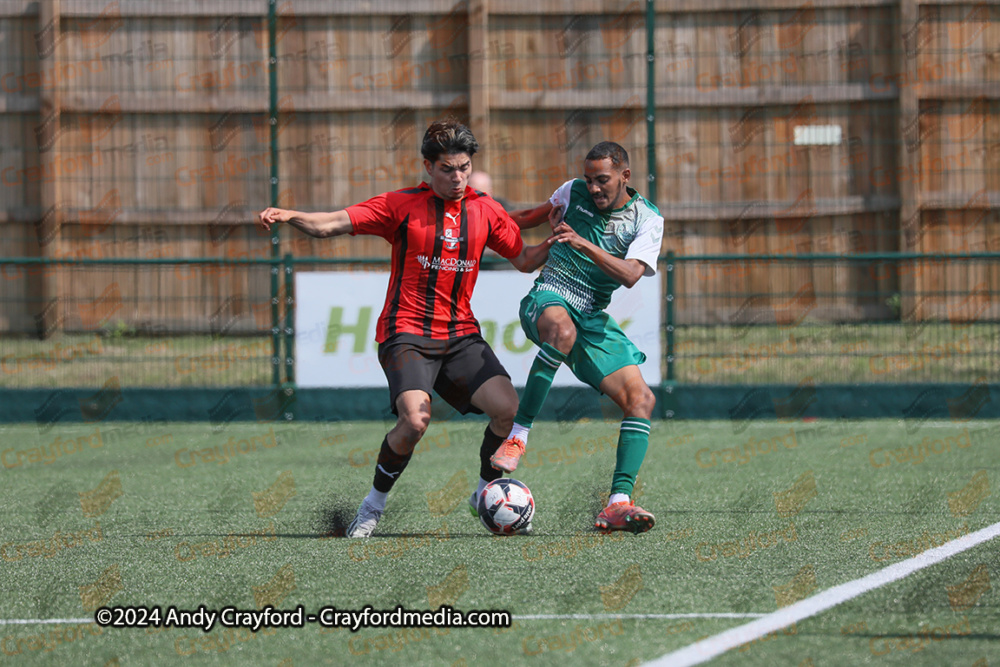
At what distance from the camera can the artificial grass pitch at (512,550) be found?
3.89 meters

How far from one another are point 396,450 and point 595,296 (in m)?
1.25

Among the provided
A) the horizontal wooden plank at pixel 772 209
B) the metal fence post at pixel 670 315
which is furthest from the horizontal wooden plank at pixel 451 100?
the metal fence post at pixel 670 315

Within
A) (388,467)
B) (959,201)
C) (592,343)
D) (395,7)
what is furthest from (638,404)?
(395,7)

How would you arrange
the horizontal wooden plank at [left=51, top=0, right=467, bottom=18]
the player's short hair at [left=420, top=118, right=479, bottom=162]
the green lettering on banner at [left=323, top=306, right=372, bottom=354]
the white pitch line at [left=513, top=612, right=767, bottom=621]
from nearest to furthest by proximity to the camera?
the white pitch line at [left=513, top=612, right=767, bottom=621] → the player's short hair at [left=420, top=118, right=479, bottom=162] → the green lettering on banner at [left=323, top=306, right=372, bottom=354] → the horizontal wooden plank at [left=51, top=0, right=467, bottom=18]

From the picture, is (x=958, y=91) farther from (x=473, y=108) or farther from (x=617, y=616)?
(x=617, y=616)

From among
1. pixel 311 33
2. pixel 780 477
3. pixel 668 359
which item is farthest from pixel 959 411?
pixel 311 33

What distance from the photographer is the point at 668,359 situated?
1077cm

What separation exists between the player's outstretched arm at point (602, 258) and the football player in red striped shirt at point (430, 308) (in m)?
0.20

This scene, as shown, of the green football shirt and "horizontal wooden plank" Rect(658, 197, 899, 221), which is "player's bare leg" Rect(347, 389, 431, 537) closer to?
the green football shirt

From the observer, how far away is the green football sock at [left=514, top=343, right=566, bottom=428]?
19.5 feet

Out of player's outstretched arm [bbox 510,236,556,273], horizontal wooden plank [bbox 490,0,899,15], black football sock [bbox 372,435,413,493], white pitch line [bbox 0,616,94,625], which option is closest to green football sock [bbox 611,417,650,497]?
player's outstretched arm [bbox 510,236,556,273]

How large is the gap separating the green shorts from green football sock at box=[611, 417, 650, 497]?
0.25 meters

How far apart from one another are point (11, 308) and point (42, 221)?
3.22 m

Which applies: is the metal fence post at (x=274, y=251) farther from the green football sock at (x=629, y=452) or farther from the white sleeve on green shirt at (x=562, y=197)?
the green football sock at (x=629, y=452)
